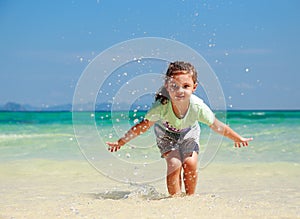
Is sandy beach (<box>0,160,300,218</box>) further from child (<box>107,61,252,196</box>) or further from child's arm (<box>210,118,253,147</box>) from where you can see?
child's arm (<box>210,118,253,147</box>)

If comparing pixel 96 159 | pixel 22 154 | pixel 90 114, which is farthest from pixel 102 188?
pixel 22 154

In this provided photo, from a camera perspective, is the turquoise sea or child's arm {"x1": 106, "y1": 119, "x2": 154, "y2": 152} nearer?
the turquoise sea

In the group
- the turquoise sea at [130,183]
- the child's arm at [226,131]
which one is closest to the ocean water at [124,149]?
the turquoise sea at [130,183]

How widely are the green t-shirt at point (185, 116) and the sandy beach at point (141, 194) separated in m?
0.58

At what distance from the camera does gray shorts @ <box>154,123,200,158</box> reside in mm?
3854

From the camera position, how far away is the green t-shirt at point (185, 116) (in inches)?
A: 147

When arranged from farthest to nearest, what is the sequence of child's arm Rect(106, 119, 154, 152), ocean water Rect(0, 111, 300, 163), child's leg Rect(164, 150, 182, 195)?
1. ocean water Rect(0, 111, 300, 163)
2. child's leg Rect(164, 150, 182, 195)
3. child's arm Rect(106, 119, 154, 152)

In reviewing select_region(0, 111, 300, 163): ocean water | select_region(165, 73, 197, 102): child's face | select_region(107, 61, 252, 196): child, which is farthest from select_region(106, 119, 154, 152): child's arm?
select_region(165, 73, 197, 102): child's face

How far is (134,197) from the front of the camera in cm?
372

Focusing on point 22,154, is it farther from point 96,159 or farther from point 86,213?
point 86,213

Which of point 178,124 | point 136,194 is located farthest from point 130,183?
point 178,124

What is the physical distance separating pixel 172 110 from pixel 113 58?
60cm

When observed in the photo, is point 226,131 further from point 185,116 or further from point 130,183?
point 130,183

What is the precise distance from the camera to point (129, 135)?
3.68m
